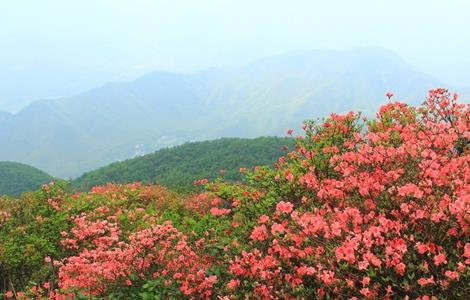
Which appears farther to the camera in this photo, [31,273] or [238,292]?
[31,273]

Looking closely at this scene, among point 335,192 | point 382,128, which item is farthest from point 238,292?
point 382,128

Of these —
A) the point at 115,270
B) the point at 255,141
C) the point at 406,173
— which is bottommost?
the point at 255,141

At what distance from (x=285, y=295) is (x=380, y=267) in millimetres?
1216

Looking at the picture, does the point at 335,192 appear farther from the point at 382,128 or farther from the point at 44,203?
the point at 44,203

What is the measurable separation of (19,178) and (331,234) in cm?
10492

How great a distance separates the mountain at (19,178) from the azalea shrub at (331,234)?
91727 millimetres

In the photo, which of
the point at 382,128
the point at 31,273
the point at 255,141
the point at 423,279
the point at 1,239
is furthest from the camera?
the point at 255,141

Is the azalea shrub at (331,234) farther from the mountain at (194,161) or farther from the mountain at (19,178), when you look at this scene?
the mountain at (19,178)

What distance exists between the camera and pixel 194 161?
3263 inches

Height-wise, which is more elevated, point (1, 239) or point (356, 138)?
point (356, 138)

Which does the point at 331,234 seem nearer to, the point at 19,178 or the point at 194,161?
the point at 194,161

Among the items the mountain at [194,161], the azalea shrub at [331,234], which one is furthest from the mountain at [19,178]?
the azalea shrub at [331,234]

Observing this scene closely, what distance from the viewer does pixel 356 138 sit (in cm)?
799

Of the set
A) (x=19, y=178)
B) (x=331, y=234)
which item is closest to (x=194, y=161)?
(x=19, y=178)
